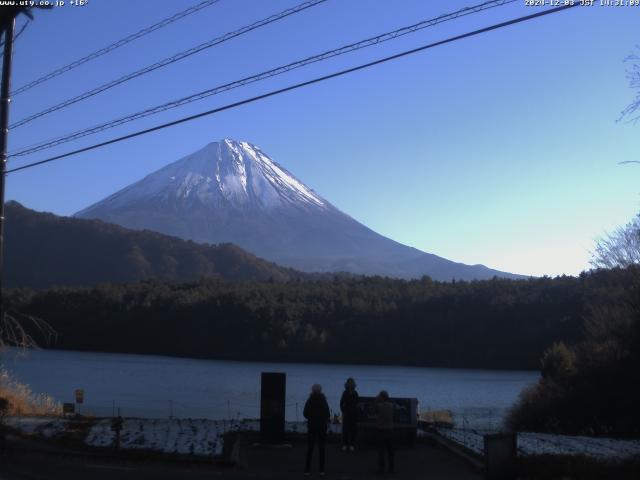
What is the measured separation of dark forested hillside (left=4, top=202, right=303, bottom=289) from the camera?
126375 mm

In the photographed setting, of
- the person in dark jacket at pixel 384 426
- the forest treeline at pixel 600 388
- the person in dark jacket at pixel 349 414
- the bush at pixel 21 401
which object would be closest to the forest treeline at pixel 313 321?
the forest treeline at pixel 600 388

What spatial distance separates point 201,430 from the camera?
17141 millimetres

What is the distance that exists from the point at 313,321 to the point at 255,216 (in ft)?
360

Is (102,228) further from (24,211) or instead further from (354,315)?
(354,315)

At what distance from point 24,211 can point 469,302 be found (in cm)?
9955

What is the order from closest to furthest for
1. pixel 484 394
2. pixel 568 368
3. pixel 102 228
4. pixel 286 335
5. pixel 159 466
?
pixel 159 466 < pixel 568 368 < pixel 484 394 < pixel 286 335 < pixel 102 228

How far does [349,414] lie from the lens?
15406 mm

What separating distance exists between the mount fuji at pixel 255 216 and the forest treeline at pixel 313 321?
89.8 m

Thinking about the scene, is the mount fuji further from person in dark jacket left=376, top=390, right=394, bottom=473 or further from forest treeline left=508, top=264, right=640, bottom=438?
Answer: person in dark jacket left=376, top=390, right=394, bottom=473

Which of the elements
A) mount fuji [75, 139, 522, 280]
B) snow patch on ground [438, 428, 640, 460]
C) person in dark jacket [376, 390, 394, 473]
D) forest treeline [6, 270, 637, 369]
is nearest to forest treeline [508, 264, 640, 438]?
snow patch on ground [438, 428, 640, 460]

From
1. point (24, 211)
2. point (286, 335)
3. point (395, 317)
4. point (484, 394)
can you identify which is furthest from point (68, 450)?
point (24, 211)

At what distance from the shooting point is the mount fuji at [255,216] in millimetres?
181500

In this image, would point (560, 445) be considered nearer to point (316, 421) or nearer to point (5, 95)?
point (316, 421)

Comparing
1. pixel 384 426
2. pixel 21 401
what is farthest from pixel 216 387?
pixel 384 426
